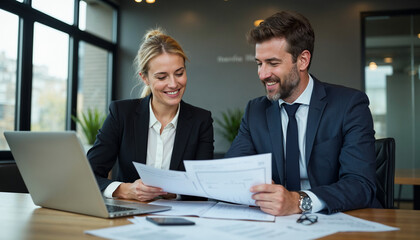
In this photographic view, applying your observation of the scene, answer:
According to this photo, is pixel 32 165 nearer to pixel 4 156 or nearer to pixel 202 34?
pixel 4 156

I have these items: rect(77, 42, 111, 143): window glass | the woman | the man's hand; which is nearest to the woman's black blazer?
the woman

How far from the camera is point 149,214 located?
129 centimetres

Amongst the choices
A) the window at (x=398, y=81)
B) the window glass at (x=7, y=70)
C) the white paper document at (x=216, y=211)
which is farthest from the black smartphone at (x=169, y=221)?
the window at (x=398, y=81)

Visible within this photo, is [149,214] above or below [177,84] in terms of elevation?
below

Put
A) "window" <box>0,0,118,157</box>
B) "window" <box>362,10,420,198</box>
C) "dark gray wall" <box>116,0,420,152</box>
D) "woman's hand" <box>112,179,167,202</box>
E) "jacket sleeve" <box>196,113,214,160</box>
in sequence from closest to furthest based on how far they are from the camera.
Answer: "woman's hand" <box>112,179,167,202</box>
"jacket sleeve" <box>196,113,214,160</box>
"window" <box>0,0,118,157</box>
"window" <box>362,10,420,198</box>
"dark gray wall" <box>116,0,420,152</box>

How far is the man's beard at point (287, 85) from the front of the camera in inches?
74.7

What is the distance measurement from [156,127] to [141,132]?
11 cm

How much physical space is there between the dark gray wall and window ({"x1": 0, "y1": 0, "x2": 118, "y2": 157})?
0.40 meters

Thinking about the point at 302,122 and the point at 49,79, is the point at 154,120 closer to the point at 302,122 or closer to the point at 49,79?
the point at 302,122

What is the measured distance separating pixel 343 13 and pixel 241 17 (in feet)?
5.12

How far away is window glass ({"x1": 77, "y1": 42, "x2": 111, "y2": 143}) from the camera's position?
578 cm

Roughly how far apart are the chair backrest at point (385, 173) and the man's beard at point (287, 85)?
1.90 feet

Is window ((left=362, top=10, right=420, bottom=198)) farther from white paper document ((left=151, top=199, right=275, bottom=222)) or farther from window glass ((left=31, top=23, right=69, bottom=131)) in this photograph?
white paper document ((left=151, top=199, right=275, bottom=222))

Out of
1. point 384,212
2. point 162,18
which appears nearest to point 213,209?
point 384,212
